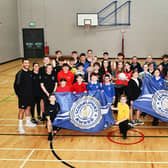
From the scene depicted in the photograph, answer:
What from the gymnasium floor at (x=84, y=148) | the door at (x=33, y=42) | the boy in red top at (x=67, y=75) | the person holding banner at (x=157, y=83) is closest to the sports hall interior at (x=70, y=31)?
the door at (x=33, y=42)

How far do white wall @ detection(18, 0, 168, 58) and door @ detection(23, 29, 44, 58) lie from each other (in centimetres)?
50

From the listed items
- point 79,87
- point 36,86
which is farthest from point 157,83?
point 36,86

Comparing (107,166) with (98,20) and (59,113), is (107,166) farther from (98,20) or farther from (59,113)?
(98,20)

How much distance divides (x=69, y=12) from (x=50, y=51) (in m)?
3.48

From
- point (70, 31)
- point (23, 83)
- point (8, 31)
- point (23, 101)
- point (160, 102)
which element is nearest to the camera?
point (23, 83)

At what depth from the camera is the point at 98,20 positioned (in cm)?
1792

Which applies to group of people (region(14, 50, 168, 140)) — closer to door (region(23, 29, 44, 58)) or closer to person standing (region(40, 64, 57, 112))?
person standing (region(40, 64, 57, 112))

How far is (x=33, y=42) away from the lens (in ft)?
62.6

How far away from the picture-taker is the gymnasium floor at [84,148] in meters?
3.98

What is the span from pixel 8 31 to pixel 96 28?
Answer: 22.3 feet

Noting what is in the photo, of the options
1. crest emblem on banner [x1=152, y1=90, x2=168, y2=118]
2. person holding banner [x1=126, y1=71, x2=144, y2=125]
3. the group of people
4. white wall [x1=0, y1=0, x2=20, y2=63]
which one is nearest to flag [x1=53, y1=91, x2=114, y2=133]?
the group of people

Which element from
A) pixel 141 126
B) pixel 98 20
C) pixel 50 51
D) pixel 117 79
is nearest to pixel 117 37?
pixel 98 20

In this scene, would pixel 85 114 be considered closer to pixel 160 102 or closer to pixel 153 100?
pixel 153 100

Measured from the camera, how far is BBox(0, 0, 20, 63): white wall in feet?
53.9
